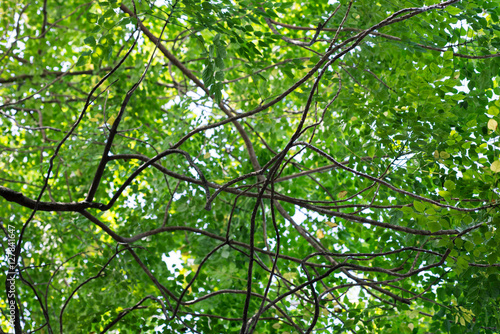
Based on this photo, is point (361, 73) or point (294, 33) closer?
point (361, 73)

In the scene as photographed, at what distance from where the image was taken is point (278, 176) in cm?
177

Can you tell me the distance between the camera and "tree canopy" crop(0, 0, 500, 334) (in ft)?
5.78

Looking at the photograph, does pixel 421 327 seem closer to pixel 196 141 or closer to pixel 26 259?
pixel 196 141

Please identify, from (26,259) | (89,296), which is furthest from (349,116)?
(26,259)

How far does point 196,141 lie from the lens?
12.7 ft

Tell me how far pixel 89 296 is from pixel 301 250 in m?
1.84

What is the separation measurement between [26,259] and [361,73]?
134 inches

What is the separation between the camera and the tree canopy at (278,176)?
1761 millimetres

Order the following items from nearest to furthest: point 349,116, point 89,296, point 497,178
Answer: point 497,178, point 349,116, point 89,296

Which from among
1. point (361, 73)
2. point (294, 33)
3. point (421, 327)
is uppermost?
point (294, 33)

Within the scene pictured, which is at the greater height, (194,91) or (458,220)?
(194,91)

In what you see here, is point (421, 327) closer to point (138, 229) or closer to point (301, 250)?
point (301, 250)

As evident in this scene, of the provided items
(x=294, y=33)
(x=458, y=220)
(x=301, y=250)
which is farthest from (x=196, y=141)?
(x=458, y=220)

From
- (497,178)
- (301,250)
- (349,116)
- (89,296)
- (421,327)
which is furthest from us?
(421,327)
